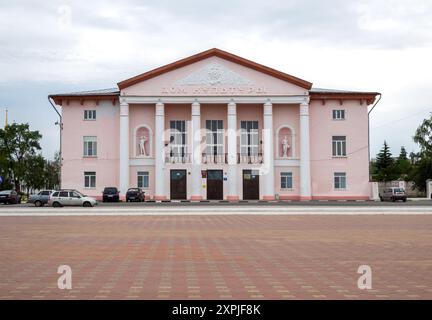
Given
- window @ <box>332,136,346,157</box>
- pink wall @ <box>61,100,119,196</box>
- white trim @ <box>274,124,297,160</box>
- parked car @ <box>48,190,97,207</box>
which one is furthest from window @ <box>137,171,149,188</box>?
window @ <box>332,136,346,157</box>

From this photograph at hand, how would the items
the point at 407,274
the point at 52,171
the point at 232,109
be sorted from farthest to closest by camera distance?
1. the point at 52,171
2. the point at 232,109
3. the point at 407,274

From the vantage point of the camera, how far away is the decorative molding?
179ft

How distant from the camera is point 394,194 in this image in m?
54.3

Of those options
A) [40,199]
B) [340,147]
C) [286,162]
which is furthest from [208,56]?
[40,199]

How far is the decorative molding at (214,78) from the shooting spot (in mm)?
54469

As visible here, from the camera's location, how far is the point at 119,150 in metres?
55.4

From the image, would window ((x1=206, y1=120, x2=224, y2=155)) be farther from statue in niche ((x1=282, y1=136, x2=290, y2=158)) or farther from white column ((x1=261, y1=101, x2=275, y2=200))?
statue in niche ((x1=282, y1=136, x2=290, y2=158))

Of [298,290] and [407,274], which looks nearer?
[298,290]

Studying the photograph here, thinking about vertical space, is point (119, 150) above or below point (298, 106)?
below

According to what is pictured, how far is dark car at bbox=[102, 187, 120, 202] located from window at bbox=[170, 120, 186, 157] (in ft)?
22.3

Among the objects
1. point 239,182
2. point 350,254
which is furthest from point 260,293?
point 239,182
